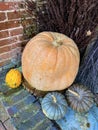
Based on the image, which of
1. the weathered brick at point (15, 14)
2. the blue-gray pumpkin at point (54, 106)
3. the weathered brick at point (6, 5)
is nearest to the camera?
the blue-gray pumpkin at point (54, 106)

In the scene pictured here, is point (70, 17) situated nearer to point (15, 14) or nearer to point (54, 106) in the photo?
point (15, 14)

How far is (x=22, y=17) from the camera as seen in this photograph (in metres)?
1.72

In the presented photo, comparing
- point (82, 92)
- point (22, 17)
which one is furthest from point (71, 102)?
point (22, 17)

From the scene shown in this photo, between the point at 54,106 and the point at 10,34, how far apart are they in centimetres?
81

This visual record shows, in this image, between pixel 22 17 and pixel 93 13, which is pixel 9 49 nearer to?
pixel 22 17

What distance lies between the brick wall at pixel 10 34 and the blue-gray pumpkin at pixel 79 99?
712mm

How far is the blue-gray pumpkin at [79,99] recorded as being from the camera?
1.46 meters

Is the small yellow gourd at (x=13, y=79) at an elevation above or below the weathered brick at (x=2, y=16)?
below

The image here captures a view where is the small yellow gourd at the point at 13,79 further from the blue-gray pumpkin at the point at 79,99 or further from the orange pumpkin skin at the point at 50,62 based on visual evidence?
the blue-gray pumpkin at the point at 79,99

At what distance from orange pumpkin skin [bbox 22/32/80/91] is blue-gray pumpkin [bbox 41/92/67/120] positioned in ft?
0.37

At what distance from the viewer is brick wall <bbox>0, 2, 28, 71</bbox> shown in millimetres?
1566

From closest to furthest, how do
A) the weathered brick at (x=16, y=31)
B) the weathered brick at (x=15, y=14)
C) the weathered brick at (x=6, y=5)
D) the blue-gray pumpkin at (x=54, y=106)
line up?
the blue-gray pumpkin at (x=54, y=106) < the weathered brick at (x=6, y=5) < the weathered brick at (x=15, y=14) < the weathered brick at (x=16, y=31)

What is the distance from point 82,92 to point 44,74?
1.20ft

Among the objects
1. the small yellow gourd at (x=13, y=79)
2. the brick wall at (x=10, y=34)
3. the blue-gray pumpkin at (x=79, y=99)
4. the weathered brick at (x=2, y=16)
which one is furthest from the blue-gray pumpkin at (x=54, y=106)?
the weathered brick at (x=2, y=16)
